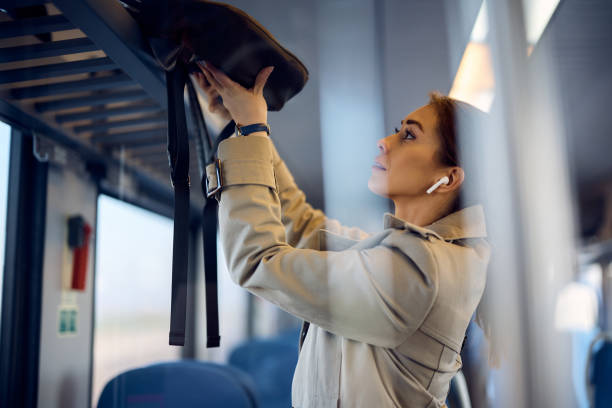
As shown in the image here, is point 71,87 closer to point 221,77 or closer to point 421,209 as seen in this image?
point 221,77

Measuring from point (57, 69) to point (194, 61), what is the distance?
0.24m

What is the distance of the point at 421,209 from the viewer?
626 mm

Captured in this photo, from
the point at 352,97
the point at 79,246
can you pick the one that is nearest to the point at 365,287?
the point at 352,97

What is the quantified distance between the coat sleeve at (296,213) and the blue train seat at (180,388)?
1.50 feet

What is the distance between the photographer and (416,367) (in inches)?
23.7

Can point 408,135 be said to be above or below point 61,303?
above

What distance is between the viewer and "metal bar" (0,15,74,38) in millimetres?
672

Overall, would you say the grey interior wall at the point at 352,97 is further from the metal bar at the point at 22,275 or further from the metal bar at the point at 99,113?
the metal bar at the point at 22,275

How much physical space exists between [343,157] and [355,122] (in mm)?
49

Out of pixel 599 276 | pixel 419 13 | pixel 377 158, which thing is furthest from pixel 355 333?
pixel 599 276

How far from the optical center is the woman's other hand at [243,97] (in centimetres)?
65

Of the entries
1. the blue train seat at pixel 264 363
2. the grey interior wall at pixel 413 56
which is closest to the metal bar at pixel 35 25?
the grey interior wall at pixel 413 56

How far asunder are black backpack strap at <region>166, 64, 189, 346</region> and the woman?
85 millimetres

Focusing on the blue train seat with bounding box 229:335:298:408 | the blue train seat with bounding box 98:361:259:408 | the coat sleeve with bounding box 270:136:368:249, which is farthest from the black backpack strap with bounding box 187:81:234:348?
the blue train seat with bounding box 229:335:298:408
